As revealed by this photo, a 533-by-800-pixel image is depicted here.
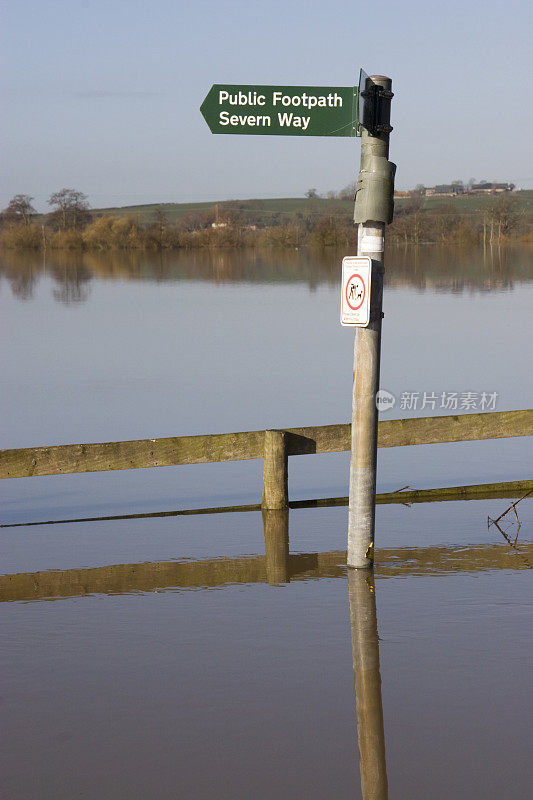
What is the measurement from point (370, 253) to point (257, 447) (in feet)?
8.79

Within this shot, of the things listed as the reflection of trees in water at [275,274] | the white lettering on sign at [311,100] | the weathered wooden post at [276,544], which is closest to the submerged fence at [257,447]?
the weathered wooden post at [276,544]

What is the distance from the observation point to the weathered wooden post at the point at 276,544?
827cm

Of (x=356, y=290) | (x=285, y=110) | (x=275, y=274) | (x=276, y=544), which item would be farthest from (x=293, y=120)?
(x=275, y=274)

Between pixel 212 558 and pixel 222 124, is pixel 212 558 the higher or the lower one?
the lower one

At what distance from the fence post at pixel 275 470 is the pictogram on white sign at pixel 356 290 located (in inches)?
95.5

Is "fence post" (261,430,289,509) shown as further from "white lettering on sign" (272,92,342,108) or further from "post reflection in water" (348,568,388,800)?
"white lettering on sign" (272,92,342,108)

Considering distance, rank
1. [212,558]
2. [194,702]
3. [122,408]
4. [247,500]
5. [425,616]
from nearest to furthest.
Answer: [194,702]
[425,616]
[212,558]
[247,500]
[122,408]

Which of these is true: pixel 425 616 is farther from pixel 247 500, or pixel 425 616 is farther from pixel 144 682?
pixel 247 500

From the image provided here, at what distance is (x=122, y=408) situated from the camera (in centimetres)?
1809

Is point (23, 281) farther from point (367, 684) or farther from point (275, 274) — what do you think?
point (367, 684)

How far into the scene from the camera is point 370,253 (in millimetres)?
7598

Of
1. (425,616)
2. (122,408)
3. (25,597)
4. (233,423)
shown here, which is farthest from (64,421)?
(425,616)

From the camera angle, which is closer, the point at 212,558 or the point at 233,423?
the point at 212,558

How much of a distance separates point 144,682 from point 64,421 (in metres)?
11.4
